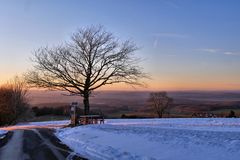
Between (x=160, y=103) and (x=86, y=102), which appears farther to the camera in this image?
(x=160, y=103)

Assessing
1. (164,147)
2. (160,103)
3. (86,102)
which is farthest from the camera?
(160,103)

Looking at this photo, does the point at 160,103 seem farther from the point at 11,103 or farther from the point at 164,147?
the point at 164,147

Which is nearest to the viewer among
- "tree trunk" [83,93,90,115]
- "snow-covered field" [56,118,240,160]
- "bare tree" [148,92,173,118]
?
"snow-covered field" [56,118,240,160]

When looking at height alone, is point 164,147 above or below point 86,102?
below

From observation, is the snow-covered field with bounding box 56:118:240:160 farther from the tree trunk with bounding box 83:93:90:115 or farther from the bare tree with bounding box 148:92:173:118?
the bare tree with bounding box 148:92:173:118

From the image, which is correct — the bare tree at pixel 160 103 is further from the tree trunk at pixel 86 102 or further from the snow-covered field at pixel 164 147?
the snow-covered field at pixel 164 147

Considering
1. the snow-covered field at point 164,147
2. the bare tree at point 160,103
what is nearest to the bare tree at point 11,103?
the bare tree at point 160,103

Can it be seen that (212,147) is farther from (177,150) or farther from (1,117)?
(1,117)

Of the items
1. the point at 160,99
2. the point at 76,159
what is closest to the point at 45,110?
the point at 160,99

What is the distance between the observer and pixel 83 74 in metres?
42.2

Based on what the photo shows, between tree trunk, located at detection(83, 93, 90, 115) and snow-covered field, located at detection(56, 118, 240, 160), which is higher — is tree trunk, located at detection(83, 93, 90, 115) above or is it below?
above

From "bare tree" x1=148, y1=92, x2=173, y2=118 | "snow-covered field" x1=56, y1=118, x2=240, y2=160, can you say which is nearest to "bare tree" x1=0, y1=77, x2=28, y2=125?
"bare tree" x1=148, y1=92, x2=173, y2=118

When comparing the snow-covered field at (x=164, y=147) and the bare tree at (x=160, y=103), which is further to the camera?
the bare tree at (x=160, y=103)

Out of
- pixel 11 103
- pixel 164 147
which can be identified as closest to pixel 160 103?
pixel 11 103
